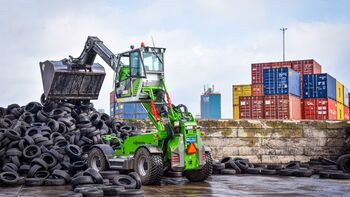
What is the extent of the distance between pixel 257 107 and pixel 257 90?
6.52 ft

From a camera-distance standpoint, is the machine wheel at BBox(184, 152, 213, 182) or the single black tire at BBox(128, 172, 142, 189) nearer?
the single black tire at BBox(128, 172, 142, 189)

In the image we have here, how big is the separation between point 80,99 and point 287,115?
16122 millimetres

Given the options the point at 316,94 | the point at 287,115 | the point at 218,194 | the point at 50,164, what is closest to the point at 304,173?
the point at 218,194

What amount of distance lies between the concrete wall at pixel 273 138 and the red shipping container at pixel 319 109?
39.1 feet

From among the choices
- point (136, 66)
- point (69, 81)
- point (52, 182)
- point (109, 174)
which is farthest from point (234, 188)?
point (69, 81)

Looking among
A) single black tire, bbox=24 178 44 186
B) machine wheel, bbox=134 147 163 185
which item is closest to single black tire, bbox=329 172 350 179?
machine wheel, bbox=134 147 163 185

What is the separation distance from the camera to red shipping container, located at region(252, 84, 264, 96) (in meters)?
34.1

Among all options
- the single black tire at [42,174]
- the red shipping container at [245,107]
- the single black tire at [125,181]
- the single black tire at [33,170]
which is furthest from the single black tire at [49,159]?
the red shipping container at [245,107]

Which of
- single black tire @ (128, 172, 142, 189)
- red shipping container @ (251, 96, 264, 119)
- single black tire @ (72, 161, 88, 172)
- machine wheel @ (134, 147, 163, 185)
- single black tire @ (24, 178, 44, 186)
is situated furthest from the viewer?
red shipping container @ (251, 96, 264, 119)

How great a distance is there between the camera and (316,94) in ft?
110

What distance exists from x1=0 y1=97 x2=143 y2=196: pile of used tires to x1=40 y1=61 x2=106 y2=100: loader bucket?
40 centimetres

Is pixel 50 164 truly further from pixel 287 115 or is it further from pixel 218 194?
pixel 287 115

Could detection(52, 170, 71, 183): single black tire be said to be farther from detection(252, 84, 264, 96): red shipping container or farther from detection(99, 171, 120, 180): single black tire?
detection(252, 84, 264, 96): red shipping container

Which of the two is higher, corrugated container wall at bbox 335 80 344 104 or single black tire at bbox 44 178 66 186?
corrugated container wall at bbox 335 80 344 104
